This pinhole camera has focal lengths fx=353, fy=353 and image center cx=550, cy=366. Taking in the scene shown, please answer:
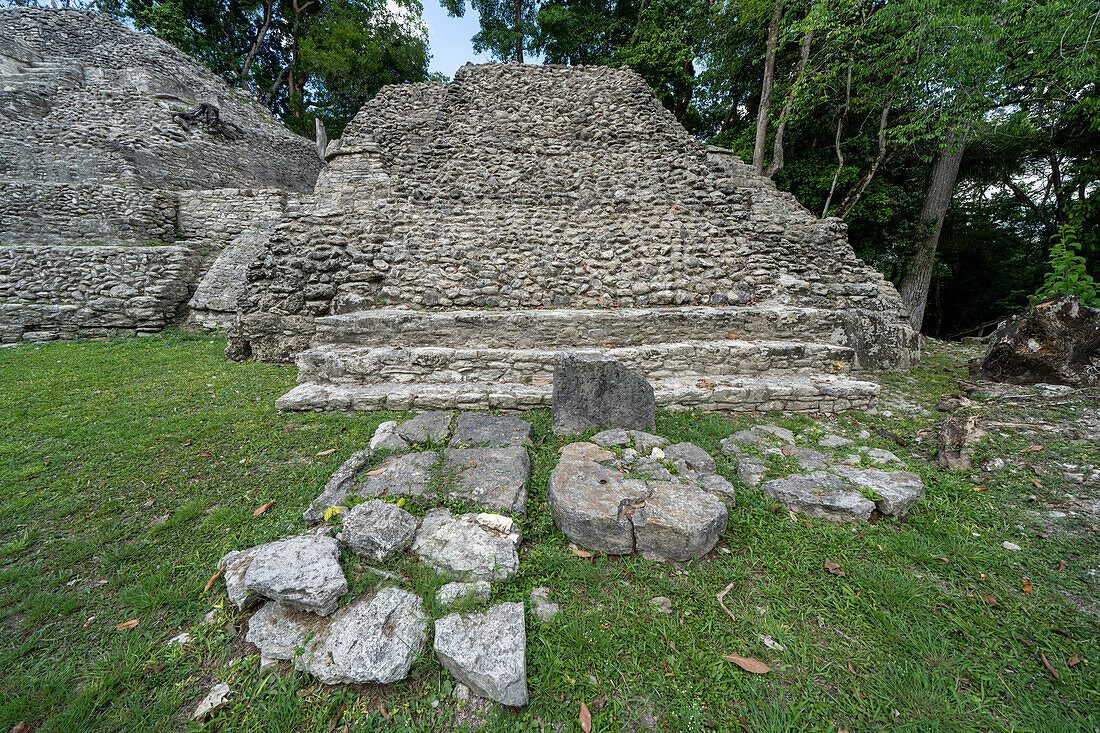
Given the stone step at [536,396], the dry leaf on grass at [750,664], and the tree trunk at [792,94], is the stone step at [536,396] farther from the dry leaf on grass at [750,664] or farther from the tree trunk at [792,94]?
the tree trunk at [792,94]

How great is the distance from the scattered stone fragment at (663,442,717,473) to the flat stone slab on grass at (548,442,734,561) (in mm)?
221

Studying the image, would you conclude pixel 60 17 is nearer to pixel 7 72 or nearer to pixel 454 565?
pixel 7 72

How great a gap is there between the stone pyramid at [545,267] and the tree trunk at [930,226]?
177 inches

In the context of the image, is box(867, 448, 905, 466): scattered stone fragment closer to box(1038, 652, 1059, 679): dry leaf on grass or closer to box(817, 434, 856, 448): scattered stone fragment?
box(817, 434, 856, 448): scattered stone fragment

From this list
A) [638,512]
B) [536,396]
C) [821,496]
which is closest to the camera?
[638,512]

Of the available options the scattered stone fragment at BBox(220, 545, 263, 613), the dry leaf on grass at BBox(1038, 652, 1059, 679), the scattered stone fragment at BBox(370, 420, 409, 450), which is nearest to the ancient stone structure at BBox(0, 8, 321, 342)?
the scattered stone fragment at BBox(370, 420, 409, 450)

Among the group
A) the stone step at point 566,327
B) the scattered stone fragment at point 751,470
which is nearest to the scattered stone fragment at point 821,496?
the scattered stone fragment at point 751,470

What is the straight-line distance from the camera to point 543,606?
1976 millimetres

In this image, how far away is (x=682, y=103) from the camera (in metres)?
13.5

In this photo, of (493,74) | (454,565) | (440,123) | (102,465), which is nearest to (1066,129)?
(493,74)

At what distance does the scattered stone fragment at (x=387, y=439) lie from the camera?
3.37 meters

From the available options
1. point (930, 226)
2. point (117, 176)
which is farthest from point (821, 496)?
point (117, 176)

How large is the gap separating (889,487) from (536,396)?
3341 mm

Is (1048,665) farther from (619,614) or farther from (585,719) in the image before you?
(585,719)
